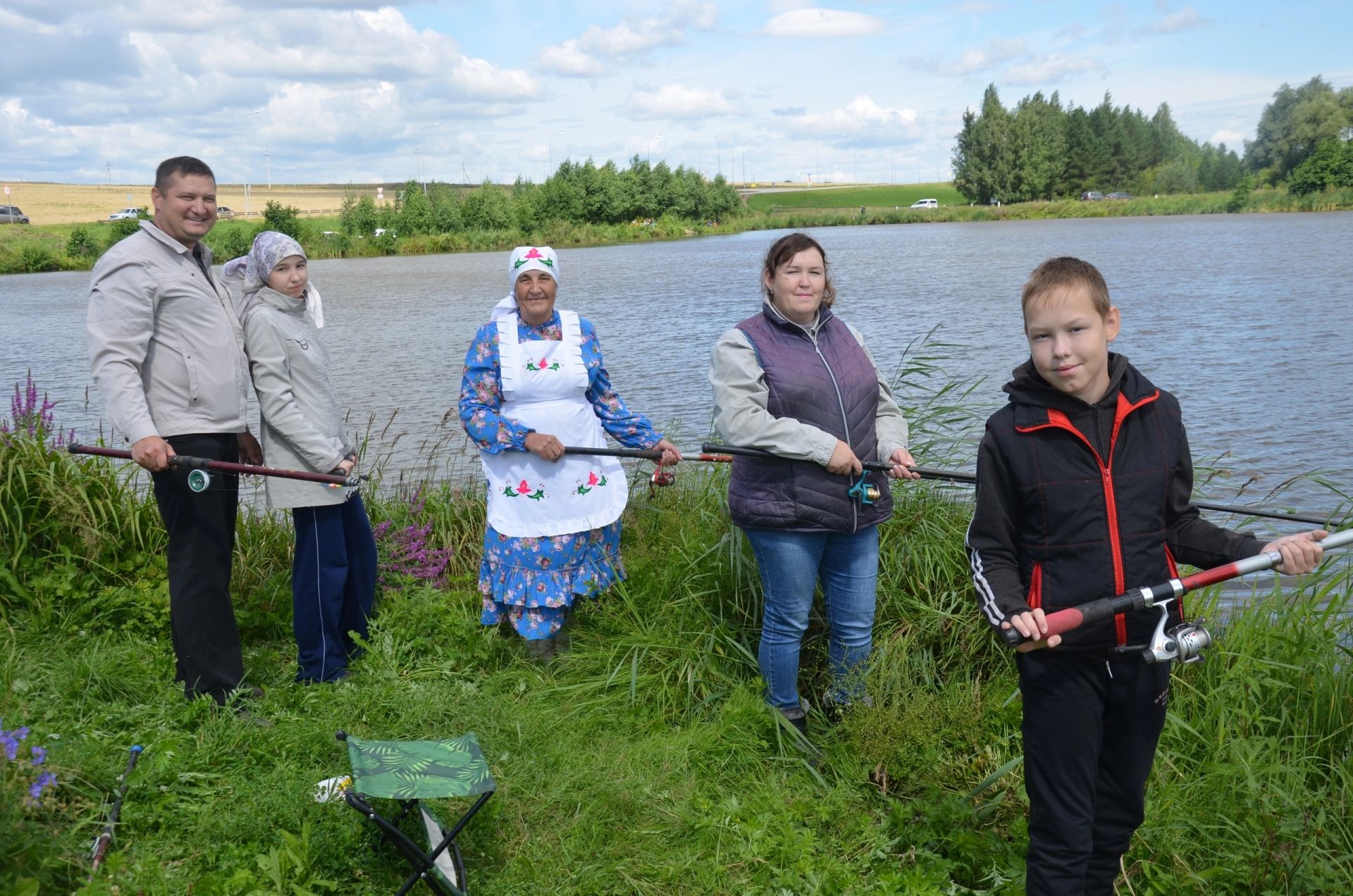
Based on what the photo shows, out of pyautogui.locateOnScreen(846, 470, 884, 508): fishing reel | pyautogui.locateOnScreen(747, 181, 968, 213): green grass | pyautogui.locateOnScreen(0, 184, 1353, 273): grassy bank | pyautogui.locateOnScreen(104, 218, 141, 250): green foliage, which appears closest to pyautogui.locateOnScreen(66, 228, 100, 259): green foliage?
pyautogui.locateOnScreen(0, 184, 1353, 273): grassy bank

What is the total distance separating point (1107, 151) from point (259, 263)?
3717 inches

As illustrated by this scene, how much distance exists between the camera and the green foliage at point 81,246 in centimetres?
4297

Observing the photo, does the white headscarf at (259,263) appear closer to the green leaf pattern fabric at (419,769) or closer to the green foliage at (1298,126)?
the green leaf pattern fabric at (419,769)

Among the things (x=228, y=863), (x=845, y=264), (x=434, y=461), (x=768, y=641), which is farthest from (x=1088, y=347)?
(x=845, y=264)

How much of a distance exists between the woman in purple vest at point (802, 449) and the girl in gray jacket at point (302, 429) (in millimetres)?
1685

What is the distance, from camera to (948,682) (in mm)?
4234

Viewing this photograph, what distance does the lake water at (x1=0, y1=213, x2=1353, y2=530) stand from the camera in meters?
9.07

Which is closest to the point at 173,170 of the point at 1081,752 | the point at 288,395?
the point at 288,395

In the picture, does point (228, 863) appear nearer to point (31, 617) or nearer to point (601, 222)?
point (31, 617)

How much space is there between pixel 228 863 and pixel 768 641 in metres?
1.98

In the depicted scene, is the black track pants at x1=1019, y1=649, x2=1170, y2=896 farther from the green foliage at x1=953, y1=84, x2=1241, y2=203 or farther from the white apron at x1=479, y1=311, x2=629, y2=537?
the green foliage at x1=953, y1=84, x2=1241, y2=203

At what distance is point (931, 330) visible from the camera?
10.9m

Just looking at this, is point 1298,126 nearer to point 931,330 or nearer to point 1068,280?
point 931,330

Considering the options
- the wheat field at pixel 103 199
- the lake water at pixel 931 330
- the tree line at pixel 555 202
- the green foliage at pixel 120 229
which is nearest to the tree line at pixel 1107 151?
the tree line at pixel 555 202
